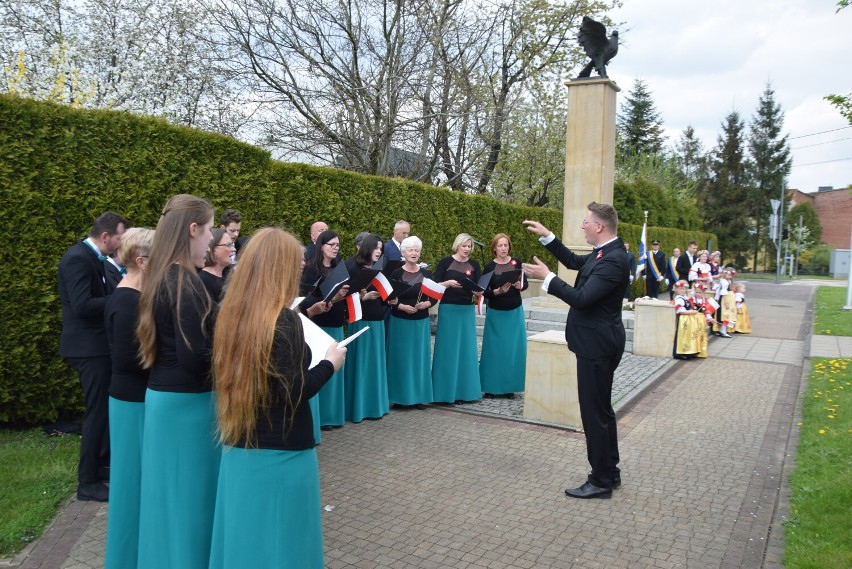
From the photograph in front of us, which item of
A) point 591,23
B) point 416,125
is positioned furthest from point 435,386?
point 416,125

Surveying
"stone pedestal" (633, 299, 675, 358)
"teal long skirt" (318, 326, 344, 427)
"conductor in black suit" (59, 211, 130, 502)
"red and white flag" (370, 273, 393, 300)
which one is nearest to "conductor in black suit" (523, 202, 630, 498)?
"red and white flag" (370, 273, 393, 300)

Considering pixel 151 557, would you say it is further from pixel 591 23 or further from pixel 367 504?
pixel 591 23

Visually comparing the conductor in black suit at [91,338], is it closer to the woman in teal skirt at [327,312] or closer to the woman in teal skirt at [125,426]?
the woman in teal skirt at [125,426]

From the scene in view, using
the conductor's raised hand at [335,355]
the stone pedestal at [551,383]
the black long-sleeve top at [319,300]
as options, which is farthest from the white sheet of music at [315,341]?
the stone pedestal at [551,383]

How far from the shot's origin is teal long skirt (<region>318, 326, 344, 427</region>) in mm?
6566

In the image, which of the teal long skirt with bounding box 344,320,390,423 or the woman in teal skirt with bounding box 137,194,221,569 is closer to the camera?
the woman in teal skirt with bounding box 137,194,221,569

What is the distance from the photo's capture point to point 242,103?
Result: 15617mm

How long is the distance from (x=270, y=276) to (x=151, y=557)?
166cm

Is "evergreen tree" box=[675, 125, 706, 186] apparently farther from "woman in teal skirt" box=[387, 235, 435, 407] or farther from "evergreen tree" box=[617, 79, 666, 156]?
"woman in teal skirt" box=[387, 235, 435, 407]

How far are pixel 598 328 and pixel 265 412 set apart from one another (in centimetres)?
300

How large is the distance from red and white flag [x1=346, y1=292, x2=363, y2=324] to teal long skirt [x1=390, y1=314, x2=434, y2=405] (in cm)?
116

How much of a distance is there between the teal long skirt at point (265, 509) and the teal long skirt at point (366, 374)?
13.1ft

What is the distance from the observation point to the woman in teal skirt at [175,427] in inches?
119

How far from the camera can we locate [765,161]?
59000 mm
